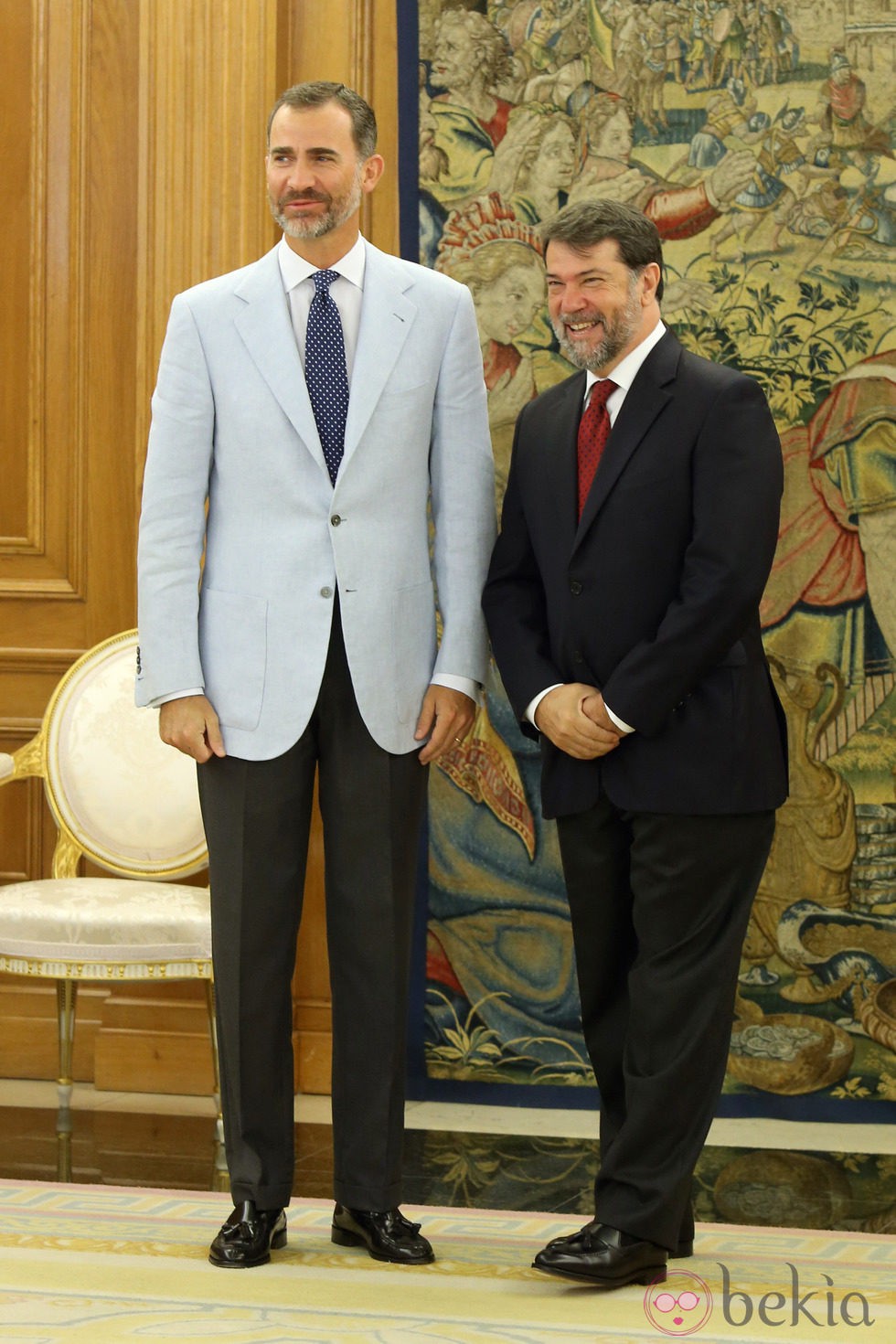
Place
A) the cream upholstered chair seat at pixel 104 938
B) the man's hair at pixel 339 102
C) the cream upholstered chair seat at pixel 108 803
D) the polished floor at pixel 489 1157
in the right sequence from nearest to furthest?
the man's hair at pixel 339 102
the polished floor at pixel 489 1157
the cream upholstered chair seat at pixel 104 938
the cream upholstered chair seat at pixel 108 803

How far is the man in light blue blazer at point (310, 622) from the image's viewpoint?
2609 millimetres

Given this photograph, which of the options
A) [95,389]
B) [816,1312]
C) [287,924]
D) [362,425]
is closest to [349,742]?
[287,924]

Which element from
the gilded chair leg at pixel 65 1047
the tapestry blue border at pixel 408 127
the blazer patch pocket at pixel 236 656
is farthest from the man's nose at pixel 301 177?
the gilded chair leg at pixel 65 1047

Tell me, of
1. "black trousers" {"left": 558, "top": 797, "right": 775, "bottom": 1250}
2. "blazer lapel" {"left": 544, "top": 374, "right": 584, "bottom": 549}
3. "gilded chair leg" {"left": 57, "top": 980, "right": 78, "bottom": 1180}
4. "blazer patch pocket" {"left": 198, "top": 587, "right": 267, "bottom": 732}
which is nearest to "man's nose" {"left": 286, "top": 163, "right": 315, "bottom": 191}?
"blazer lapel" {"left": 544, "top": 374, "right": 584, "bottom": 549}

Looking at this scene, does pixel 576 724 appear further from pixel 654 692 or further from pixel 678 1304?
pixel 678 1304

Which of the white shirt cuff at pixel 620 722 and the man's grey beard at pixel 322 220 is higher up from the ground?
the man's grey beard at pixel 322 220

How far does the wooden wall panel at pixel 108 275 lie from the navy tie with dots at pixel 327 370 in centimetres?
136

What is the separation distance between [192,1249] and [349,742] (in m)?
0.93

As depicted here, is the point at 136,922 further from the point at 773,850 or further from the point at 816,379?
the point at 816,379

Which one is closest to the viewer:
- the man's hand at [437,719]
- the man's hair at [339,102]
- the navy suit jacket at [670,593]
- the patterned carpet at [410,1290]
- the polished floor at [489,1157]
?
the patterned carpet at [410,1290]

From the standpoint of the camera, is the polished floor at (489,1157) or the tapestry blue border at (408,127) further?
the tapestry blue border at (408,127)

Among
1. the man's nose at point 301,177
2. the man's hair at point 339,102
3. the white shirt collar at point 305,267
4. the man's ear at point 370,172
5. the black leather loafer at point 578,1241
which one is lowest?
the black leather loafer at point 578,1241

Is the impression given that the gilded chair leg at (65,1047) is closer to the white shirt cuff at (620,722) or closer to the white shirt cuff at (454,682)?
the white shirt cuff at (454,682)

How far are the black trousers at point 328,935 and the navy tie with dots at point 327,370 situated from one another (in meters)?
0.31
